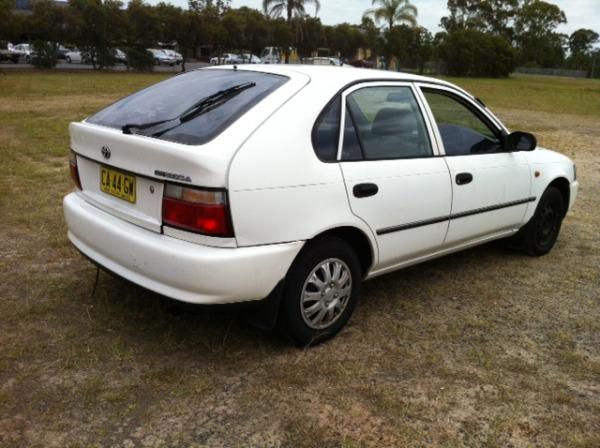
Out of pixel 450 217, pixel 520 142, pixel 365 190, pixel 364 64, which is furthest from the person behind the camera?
pixel 364 64

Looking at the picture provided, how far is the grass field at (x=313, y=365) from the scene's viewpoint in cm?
264

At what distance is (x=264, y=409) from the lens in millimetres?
2777

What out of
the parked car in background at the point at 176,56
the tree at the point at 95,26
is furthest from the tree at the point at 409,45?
the tree at the point at 95,26

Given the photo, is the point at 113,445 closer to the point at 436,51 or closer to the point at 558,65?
the point at 436,51

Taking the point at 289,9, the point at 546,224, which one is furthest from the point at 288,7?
the point at 546,224

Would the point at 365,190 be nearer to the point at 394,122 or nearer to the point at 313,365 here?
the point at 394,122

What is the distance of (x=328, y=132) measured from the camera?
10.6ft

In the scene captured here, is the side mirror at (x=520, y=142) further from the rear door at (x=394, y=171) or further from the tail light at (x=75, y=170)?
the tail light at (x=75, y=170)

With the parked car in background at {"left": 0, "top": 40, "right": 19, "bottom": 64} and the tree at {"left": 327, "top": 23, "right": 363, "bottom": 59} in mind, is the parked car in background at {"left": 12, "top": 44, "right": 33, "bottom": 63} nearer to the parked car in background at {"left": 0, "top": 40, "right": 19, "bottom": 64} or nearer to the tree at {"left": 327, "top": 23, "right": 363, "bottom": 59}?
the parked car in background at {"left": 0, "top": 40, "right": 19, "bottom": 64}

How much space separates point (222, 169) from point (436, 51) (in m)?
57.6

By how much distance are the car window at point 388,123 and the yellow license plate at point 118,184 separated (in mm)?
1222

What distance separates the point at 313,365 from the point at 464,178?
1657 millimetres

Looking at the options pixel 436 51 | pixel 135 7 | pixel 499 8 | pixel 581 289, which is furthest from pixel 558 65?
pixel 581 289

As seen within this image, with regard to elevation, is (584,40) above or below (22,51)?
above
